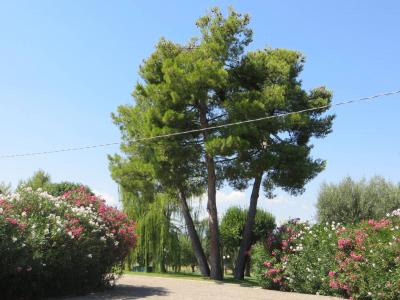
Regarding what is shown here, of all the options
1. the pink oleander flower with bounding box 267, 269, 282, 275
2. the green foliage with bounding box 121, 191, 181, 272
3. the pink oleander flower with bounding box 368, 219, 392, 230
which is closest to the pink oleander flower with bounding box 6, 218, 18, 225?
the pink oleander flower with bounding box 267, 269, 282, 275

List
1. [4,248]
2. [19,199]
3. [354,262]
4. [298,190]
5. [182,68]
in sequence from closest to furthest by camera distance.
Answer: [4,248] < [19,199] < [354,262] < [182,68] < [298,190]

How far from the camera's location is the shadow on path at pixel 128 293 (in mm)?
10852

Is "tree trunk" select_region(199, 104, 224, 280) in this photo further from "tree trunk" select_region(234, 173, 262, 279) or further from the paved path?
the paved path

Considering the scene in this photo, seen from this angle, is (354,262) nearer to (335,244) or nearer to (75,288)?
(335,244)

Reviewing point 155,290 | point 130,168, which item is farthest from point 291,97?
point 155,290

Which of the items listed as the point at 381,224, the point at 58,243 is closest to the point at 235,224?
the point at 381,224

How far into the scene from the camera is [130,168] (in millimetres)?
19859

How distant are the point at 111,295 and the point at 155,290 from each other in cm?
157

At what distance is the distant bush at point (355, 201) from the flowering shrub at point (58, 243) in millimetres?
18119

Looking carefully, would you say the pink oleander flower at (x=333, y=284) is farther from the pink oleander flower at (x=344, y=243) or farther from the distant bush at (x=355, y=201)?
the distant bush at (x=355, y=201)

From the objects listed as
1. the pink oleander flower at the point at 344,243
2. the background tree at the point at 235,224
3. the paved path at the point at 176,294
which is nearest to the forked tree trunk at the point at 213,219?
the paved path at the point at 176,294

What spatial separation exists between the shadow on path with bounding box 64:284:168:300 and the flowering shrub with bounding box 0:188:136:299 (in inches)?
18.3

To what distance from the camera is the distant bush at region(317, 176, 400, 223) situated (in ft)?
93.2

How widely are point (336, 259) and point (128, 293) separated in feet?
17.6
